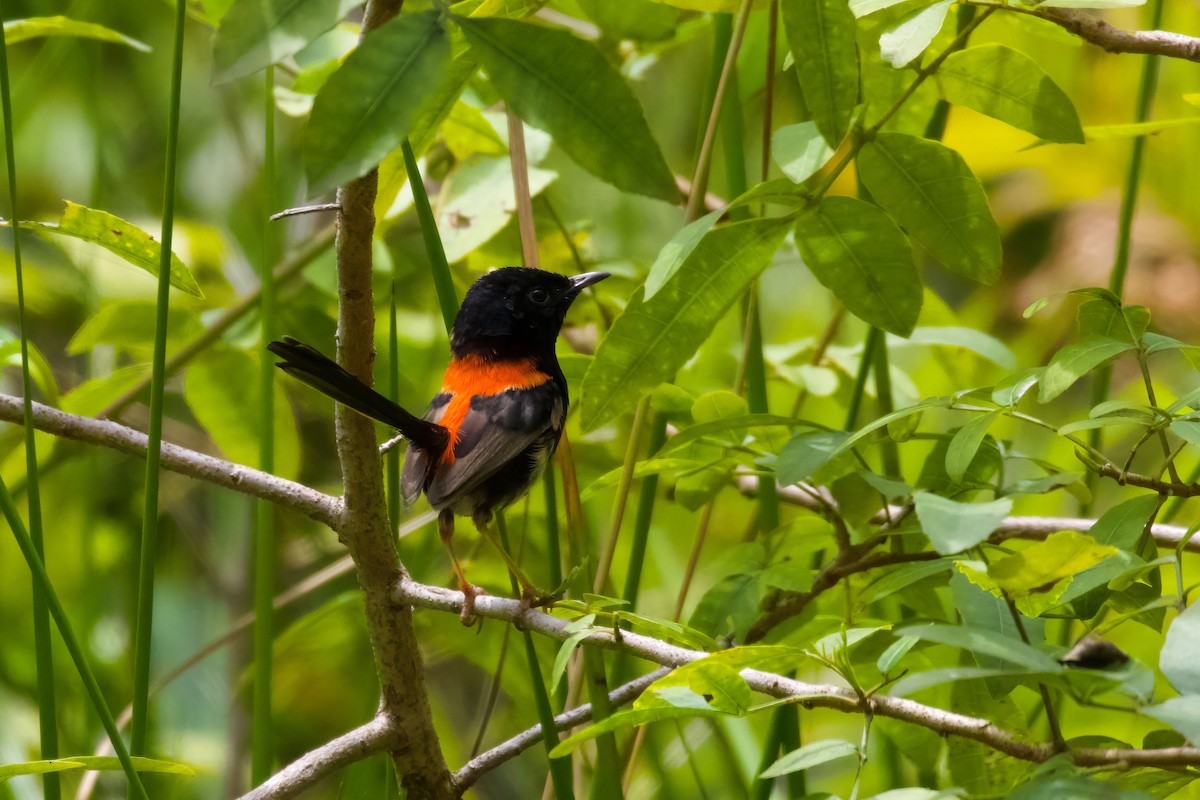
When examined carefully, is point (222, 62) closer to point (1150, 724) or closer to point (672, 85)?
point (1150, 724)

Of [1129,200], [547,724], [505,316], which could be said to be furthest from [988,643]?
[505,316]

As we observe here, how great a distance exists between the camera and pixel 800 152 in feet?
4.44

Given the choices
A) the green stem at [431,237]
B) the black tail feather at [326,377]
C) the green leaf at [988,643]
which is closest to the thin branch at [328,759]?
the black tail feather at [326,377]

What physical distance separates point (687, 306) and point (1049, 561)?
58 centimetres

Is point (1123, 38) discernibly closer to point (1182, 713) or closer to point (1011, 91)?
point (1011, 91)

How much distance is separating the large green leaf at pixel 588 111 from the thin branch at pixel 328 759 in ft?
3.25

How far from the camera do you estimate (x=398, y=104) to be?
2.81 ft

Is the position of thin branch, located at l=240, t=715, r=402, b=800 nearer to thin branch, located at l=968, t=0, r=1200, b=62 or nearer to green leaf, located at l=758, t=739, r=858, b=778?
green leaf, located at l=758, t=739, r=858, b=778

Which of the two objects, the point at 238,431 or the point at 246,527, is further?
the point at 246,527

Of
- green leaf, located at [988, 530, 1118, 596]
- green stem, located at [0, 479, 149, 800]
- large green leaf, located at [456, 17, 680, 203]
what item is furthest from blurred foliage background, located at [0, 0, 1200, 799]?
green leaf, located at [988, 530, 1118, 596]

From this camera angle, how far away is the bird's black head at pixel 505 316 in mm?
2650

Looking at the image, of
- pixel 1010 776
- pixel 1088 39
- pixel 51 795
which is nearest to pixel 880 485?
pixel 1010 776

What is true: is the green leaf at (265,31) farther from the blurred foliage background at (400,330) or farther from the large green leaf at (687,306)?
the large green leaf at (687,306)

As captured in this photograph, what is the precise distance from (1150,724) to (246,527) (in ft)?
9.88
